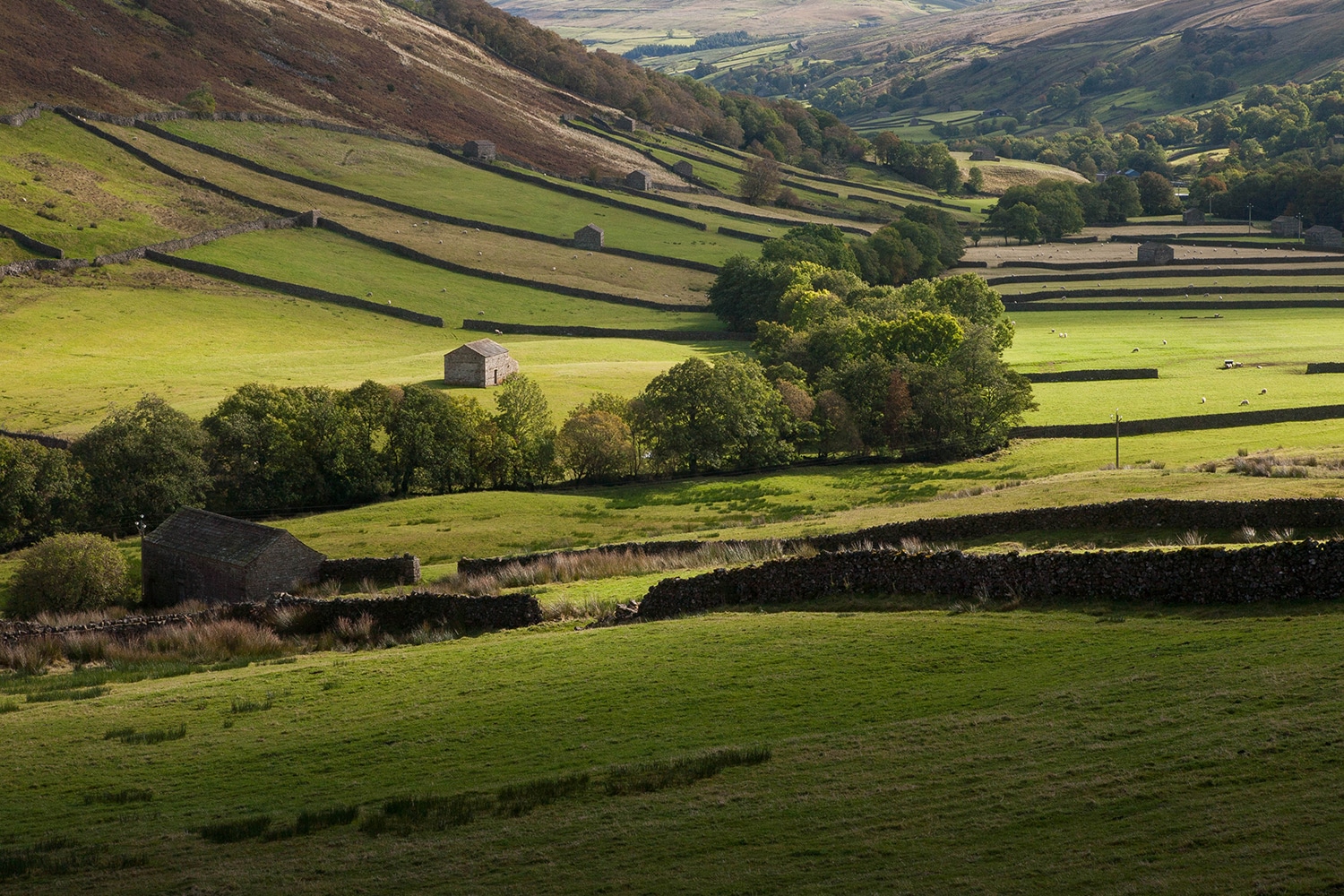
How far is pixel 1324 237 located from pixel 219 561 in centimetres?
14414

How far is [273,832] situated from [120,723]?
24.9 ft

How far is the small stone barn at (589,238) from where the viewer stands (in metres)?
134

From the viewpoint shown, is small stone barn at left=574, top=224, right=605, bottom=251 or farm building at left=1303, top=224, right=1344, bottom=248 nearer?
small stone barn at left=574, top=224, right=605, bottom=251

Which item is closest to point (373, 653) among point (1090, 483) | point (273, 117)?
point (1090, 483)

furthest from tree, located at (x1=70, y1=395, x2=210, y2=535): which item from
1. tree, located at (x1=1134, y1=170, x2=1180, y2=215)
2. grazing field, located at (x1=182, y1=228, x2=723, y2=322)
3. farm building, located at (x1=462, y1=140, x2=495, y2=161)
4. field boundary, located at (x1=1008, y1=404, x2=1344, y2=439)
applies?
tree, located at (x1=1134, y1=170, x2=1180, y2=215)

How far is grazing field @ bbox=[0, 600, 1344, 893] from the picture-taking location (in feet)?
47.4

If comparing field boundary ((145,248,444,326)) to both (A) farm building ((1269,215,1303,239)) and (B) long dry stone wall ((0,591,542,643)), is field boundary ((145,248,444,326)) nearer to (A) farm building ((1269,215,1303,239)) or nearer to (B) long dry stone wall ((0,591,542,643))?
(B) long dry stone wall ((0,591,542,643))

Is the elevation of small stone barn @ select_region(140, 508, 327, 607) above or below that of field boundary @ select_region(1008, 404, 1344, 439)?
below

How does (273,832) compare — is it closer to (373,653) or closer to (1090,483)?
(373,653)

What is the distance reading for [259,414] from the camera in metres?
60.5

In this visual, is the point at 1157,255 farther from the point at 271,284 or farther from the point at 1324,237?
the point at 271,284

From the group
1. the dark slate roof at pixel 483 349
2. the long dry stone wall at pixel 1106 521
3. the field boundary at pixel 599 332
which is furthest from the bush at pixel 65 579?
the field boundary at pixel 599 332

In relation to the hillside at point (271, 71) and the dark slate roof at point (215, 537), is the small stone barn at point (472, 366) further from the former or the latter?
the hillside at point (271, 71)

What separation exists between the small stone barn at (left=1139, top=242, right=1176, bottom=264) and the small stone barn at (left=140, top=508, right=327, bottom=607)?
116734 mm
